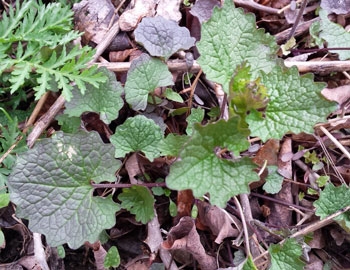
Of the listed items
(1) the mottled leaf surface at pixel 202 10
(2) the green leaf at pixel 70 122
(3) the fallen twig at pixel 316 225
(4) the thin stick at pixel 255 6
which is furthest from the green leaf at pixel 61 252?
(4) the thin stick at pixel 255 6

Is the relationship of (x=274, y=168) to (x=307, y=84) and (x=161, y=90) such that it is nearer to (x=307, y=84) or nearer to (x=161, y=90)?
(x=307, y=84)

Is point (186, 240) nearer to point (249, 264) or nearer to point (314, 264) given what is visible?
point (249, 264)

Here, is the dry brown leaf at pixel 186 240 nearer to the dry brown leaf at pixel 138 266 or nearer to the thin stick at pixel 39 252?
the dry brown leaf at pixel 138 266

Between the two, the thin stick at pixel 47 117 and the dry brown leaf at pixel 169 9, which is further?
the dry brown leaf at pixel 169 9

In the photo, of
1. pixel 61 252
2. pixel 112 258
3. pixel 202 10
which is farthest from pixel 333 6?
pixel 61 252

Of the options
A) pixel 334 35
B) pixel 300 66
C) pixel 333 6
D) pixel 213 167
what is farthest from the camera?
pixel 333 6
